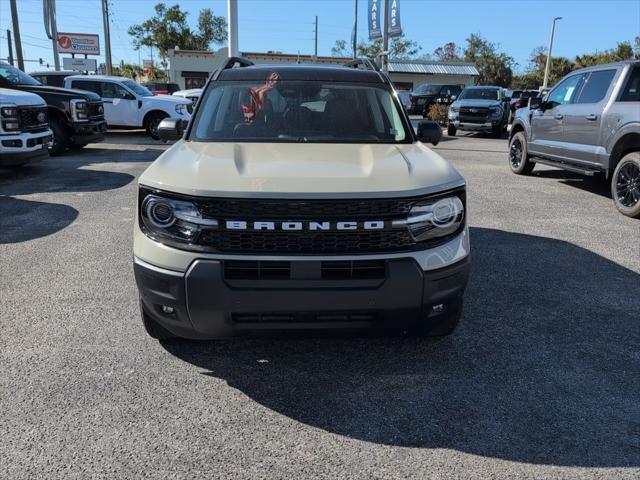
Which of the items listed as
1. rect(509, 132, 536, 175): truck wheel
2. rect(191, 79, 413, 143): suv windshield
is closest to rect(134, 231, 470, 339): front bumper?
rect(191, 79, 413, 143): suv windshield

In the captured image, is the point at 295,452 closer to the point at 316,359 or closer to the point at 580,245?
the point at 316,359

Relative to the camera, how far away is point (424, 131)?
4508 millimetres

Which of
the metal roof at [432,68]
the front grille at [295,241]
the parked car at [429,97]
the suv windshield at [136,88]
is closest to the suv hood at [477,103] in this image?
the parked car at [429,97]

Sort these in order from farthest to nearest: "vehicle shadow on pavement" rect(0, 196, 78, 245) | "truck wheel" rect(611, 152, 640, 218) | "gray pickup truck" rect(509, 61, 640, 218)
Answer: "gray pickup truck" rect(509, 61, 640, 218) < "truck wheel" rect(611, 152, 640, 218) < "vehicle shadow on pavement" rect(0, 196, 78, 245)

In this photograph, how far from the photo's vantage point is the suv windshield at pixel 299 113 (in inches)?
156

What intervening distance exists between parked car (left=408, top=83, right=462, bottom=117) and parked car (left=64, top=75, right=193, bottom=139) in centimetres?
1379

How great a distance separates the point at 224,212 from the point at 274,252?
1.06 feet

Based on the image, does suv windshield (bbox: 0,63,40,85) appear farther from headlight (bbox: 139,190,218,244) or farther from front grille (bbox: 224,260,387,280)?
front grille (bbox: 224,260,387,280)

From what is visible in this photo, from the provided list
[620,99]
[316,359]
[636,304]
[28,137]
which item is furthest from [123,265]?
[620,99]

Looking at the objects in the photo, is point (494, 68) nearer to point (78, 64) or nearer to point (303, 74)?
point (78, 64)

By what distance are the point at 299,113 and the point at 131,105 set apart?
13902 mm

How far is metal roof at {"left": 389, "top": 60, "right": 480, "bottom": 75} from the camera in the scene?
5588cm

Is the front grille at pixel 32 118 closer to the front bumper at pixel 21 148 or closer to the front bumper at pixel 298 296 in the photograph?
the front bumper at pixel 21 148

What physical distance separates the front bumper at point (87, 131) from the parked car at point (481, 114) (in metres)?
Result: 12.1
